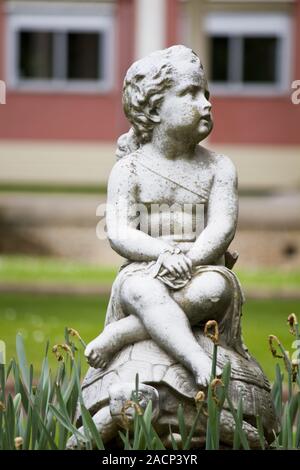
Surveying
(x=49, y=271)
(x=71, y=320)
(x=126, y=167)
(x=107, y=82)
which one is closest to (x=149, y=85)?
(x=126, y=167)

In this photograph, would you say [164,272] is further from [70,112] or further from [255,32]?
[255,32]

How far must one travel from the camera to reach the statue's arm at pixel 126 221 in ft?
14.2

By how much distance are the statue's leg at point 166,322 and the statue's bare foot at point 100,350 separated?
0.14 meters

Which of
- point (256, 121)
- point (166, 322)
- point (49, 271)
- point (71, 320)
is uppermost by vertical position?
point (166, 322)

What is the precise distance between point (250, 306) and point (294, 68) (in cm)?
1434

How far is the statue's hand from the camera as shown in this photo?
13.9 feet

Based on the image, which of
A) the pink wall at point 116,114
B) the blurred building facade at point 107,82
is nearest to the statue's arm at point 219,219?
the blurred building facade at point 107,82

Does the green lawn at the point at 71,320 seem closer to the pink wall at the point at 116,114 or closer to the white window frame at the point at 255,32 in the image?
the pink wall at the point at 116,114

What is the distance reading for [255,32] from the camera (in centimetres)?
2634

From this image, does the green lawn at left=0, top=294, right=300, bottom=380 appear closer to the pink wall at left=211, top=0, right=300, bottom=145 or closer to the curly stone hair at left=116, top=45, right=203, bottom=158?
the curly stone hair at left=116, top=45, right=203, bottom=158

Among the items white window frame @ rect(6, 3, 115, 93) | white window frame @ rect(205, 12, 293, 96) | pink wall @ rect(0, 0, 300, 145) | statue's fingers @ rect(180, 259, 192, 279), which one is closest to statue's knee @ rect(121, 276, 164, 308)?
statue's fingers @ rect(180, 259, 192, 279)

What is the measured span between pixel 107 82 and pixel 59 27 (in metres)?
1.55

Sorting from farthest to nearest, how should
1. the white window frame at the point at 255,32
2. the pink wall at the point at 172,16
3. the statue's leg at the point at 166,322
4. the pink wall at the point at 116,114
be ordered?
the white window frame at the point at 255,32 → the pink wall at the point at 116,114 → the pink wall at the point at 172,16 → the statue's leg at the point at 166,322
